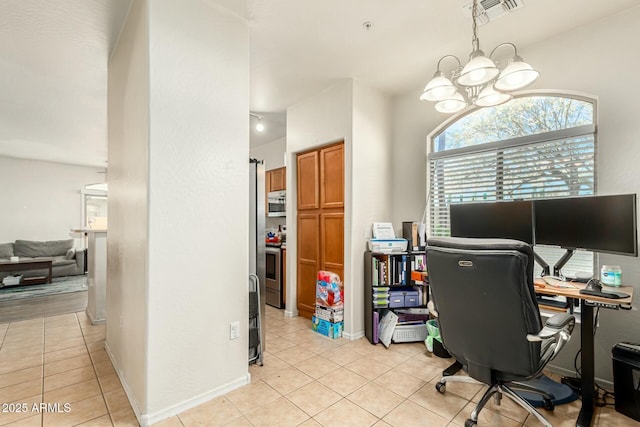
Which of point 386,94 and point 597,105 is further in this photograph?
point 386,94

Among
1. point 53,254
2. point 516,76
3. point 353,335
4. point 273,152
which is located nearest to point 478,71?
point 516,76

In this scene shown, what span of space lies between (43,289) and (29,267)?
60cm

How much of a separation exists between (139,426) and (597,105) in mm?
3934

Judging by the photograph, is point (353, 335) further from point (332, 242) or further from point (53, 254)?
point (53, 254)

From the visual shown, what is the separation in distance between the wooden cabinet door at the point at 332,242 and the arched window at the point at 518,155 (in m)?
1.05

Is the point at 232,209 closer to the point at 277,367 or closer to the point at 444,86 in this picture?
the point at 277,367

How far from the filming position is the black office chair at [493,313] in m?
1.56

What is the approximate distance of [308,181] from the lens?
3.97 metres

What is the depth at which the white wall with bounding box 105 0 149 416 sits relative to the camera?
1.93 m

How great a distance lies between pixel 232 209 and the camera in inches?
89.0

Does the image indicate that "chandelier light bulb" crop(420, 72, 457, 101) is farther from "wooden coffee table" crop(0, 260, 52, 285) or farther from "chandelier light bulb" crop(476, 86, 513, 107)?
"wooden coffee table" crop(0, 260, 52, 285)

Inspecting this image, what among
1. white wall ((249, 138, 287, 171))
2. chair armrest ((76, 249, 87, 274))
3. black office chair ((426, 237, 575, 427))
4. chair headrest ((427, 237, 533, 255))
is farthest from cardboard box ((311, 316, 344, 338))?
chair armrest ((76, 249, 87, 274))

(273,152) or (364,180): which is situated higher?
(273,152)

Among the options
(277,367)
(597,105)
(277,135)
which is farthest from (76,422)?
(277,135)
